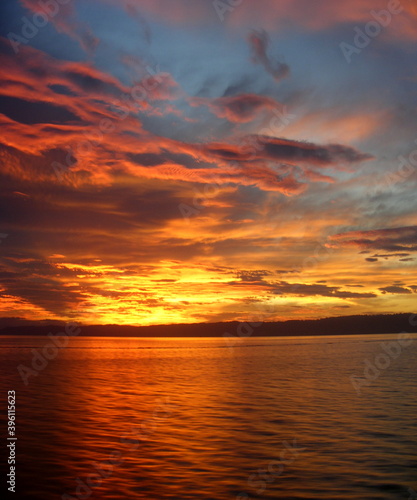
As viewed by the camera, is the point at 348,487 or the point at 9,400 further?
the point at 9,400

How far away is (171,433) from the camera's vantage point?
2861cm

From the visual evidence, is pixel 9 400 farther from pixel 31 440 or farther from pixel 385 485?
pixel 385 485

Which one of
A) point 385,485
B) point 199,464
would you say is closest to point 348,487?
point 385,485

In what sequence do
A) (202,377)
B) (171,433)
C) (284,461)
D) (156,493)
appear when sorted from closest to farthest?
(156,493) < (284,461) < (171,433) < (202,377)

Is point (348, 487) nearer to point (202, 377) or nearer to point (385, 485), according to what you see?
point (385, 485)

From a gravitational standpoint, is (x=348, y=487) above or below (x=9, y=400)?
below

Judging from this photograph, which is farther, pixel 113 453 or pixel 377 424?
pixel 377 424

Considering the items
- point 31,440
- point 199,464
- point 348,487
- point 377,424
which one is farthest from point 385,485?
point 31,440

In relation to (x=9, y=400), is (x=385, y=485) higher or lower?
lower

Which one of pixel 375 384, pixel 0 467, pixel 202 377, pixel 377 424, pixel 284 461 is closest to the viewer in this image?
pixel 0 467

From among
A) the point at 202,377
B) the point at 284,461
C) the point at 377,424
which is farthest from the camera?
the point at 202,377

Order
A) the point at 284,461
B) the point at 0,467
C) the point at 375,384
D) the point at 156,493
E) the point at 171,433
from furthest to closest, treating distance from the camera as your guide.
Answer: the point at 375,384 < the point at 171,433 < the point at 284,461 < the point at 0,467 < the point at 156,493

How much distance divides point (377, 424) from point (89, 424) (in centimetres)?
1855

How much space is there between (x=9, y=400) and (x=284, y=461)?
27147 millimetres
